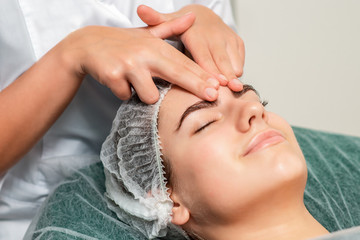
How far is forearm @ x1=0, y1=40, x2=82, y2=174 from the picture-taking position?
55.7 inches

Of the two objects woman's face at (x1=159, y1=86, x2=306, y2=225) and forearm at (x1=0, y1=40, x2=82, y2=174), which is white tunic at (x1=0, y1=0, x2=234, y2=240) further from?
woman's face at (x1=159, y1=86, x2=306, y2=225)

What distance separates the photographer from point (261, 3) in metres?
2.62

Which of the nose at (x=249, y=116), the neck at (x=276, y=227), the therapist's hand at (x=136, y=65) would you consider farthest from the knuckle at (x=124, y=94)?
the neck at (x=276, y=227)

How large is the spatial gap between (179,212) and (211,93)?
374 mm

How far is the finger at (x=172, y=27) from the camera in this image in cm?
144

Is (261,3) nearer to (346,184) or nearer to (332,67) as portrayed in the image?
(332,67)

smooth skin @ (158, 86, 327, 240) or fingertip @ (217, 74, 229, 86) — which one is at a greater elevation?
fingertip @ (217, 74, 229, 86)

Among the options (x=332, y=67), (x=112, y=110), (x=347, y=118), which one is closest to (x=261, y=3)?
(x=332, y=67)

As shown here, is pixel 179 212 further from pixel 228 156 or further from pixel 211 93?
pixel 211 93

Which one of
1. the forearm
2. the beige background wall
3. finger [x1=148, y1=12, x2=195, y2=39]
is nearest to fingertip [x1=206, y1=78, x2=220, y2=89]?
finger [x1=148, y1=12, x2=195, y2=39]

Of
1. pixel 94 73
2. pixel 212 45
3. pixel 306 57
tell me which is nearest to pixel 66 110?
pixel 94 73

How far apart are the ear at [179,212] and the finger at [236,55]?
0.43 metres

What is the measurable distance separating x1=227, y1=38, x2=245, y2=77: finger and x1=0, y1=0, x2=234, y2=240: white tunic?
0.36 meters

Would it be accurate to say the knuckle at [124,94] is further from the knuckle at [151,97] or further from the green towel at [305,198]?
the green towel at [305,198]
